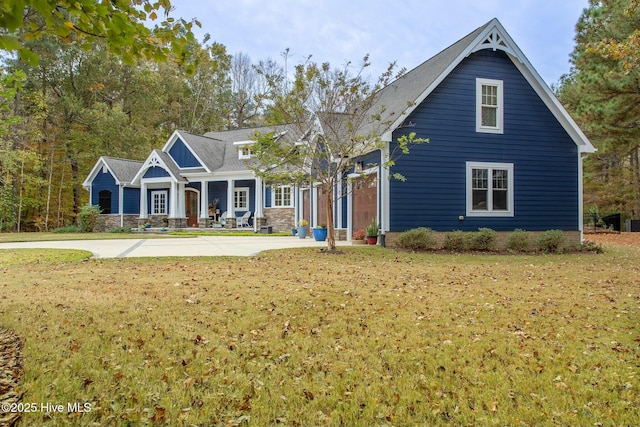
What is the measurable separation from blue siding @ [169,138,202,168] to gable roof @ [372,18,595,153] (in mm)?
13324

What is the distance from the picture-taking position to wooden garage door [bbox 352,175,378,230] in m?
13.9

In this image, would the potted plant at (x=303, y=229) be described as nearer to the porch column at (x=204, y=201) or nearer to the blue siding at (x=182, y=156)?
the porch column at (x=204, y=201)

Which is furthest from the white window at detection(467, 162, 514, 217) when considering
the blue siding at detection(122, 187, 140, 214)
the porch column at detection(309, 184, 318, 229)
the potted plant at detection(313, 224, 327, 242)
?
the blue siding at detection(122, 187, 140, 214)

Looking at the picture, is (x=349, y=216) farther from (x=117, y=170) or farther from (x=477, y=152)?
(x=117, y=170)

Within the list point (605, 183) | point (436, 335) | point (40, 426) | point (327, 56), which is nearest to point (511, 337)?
point (436, 335)

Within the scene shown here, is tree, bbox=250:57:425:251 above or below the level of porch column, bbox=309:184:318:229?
above

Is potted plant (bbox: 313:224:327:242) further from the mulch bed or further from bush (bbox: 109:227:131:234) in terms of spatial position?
bush (bbox: 109:227:131:234)

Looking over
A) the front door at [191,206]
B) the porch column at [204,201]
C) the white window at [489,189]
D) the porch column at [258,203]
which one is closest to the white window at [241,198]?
the porch column at [204,201]

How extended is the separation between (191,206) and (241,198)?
12.2ft

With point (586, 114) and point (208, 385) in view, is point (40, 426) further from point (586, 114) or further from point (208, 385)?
point (586, 114)

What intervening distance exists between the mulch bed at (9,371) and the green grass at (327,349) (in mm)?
84

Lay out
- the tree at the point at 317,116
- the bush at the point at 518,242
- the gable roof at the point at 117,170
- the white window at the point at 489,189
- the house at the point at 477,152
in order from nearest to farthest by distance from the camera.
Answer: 1. the tree at the point at 317,116
2. the bush at the point at 518,242
3. the house at the point at 477,152
4. the white window at the point at 489,189
5. the gable roof at the point at 117,170

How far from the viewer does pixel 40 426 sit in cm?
255

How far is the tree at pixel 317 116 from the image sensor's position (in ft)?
36.7
